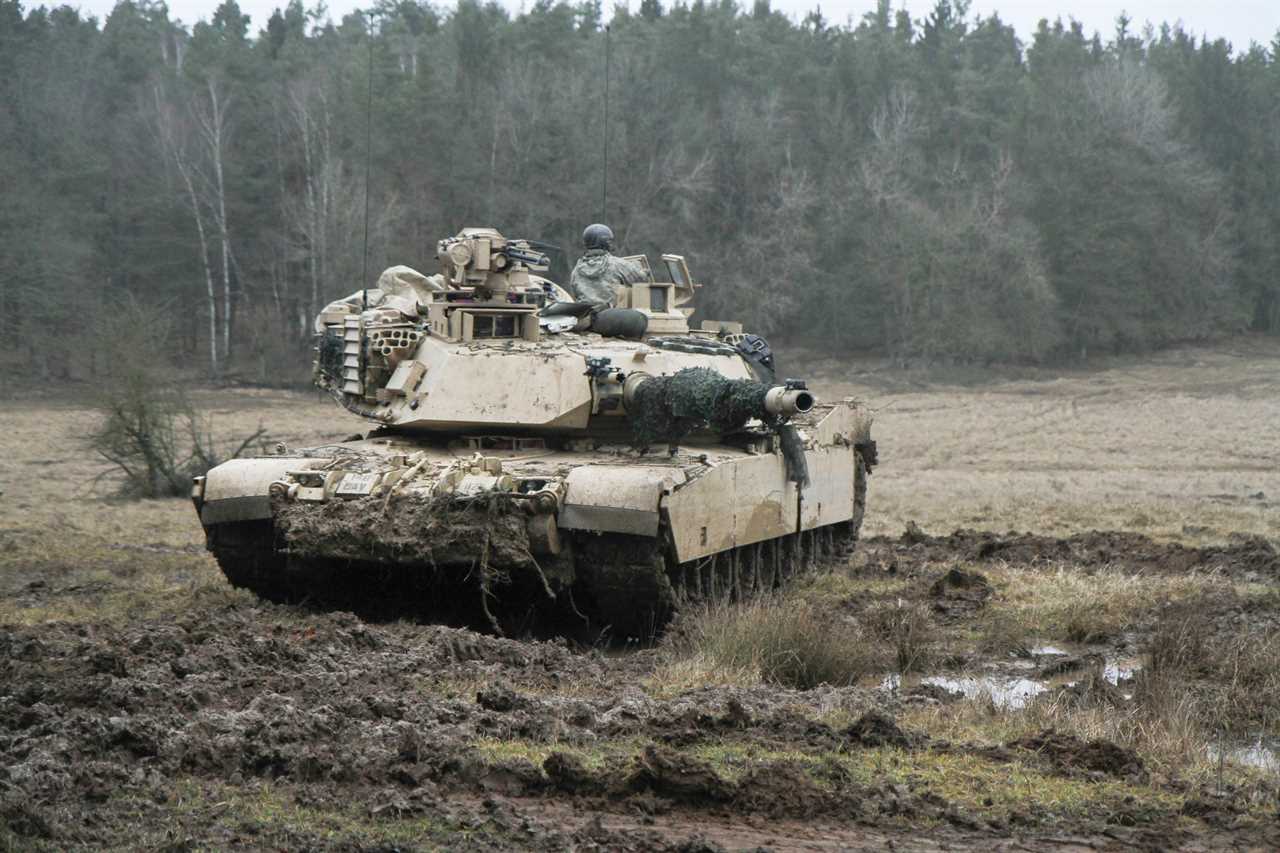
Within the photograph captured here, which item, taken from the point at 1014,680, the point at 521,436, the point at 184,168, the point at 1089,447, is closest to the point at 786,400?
the point at 1014,680

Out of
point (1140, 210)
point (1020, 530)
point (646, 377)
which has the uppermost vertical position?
point (1140, 210)

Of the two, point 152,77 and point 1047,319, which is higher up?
point 152,77

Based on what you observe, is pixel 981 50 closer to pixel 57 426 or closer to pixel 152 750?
pixel 57 426

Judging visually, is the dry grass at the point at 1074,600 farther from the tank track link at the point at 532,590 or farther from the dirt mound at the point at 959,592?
the tank track link at the point at 532,590

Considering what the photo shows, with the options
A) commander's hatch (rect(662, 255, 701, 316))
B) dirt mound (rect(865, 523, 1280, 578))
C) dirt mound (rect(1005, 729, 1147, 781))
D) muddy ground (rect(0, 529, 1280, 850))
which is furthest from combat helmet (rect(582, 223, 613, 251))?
dirt mound (rect(1005, 729, 1147, 781))

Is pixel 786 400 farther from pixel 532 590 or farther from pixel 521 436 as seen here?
pixel 521 436

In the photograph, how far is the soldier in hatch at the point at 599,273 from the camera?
13594 mm

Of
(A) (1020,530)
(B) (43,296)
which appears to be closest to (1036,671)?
(A) (1020,530)

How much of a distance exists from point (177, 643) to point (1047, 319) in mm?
40563

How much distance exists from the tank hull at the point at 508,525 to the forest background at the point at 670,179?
24618 mm

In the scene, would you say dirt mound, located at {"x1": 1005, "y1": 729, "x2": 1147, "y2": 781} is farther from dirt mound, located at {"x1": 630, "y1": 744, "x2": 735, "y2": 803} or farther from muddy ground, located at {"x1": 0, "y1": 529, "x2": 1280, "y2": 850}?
dirt mound, located at {"x1": 630, "y1": 744, "x2": 735, "y2": 803}

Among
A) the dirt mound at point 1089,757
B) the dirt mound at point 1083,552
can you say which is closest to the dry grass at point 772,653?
the dirt mound at point 1089,757

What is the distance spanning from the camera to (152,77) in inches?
1823

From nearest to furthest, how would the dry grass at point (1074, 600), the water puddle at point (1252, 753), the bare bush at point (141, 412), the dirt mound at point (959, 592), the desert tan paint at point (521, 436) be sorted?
1. the water puddle at point (1252, 753)
2. the desert tan paint at point (521, 436)
3. the dry grass at point (1074, 600)
4. the dirt mound at point (959, 592)
5. the bare bush at point (141, 412)
